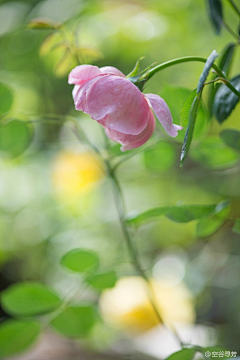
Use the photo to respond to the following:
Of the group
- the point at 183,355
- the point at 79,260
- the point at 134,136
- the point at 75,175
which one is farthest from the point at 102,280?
the point at 75,175

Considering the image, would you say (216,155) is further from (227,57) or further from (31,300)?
(31,300)

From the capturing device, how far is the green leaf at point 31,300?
0.49 metres

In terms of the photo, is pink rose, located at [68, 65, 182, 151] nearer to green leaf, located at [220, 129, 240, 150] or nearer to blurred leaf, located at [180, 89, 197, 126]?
blurred leaf, located at [180, 89, 197, 126]

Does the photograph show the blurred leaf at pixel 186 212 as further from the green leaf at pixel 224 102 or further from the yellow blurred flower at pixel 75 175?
the yellow blurred flower at pixel 75 175

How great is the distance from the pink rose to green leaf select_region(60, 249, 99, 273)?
25 cm

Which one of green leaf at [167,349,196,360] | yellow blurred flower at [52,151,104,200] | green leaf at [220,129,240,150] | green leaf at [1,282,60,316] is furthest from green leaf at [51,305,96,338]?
yellow blurred flower at [52,151,104,200]

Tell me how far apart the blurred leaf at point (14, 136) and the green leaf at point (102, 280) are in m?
0.18

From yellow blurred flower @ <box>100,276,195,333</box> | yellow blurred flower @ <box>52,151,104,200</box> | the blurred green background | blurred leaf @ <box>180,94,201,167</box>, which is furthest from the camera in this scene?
yellow blurred flower @ <box>52,151,104,200</box>

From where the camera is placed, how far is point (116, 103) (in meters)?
0.26

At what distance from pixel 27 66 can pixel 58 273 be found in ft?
2.09

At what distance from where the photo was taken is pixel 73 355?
78 cm

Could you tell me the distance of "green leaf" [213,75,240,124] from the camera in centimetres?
34

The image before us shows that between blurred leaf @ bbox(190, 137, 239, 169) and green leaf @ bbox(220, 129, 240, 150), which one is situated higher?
green leaf @ bbox(220, 129, 240, 150)

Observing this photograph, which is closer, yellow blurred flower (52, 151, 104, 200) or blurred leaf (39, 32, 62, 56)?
blurred leaf (39, 32, 62, 56)
